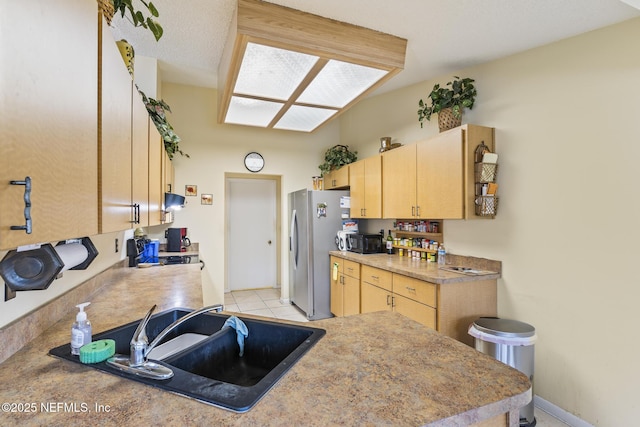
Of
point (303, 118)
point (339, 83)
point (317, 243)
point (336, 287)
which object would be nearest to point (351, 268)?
point (336, 287)

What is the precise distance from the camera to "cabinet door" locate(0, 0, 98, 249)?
1.83 feet

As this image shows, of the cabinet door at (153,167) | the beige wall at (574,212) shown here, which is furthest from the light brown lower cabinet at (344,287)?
the cabinet door at (153,167)

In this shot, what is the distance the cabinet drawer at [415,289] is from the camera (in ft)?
8.20

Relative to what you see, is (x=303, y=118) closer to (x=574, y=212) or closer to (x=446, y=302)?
(x=446, y=302)

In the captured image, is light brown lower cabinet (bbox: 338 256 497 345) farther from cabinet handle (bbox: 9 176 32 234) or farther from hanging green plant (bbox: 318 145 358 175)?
cabinet handle (bbox: 9 176 32 234)

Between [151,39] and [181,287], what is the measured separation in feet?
7.14

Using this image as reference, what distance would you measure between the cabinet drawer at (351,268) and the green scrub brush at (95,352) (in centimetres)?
280

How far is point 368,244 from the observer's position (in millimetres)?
3852

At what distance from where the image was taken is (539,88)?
231cm

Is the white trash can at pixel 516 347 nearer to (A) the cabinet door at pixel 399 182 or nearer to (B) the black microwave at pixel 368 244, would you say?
(A) the cabinet door at pixel 399 182

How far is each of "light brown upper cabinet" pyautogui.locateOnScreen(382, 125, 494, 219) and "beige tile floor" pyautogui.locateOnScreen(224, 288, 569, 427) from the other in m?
2.06

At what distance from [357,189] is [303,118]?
118cm

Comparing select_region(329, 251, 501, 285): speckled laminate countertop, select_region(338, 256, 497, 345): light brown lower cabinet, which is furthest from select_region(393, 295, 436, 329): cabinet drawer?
select_region(329, 251, 501, 285): speckled laminate countertop

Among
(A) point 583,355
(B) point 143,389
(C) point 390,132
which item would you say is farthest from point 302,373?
(C) point 390,132
